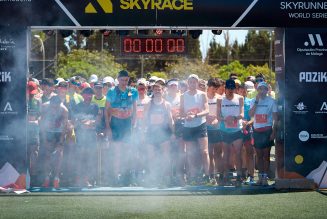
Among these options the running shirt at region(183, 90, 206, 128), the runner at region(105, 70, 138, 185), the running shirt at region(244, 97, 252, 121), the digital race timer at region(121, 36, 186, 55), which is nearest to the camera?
the digital race timer at region(121, 36, 186, 55)

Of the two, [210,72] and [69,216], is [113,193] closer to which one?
[69,216]

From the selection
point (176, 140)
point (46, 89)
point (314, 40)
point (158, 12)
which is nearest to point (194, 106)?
point (176, 140)

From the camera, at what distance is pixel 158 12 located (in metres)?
14.8

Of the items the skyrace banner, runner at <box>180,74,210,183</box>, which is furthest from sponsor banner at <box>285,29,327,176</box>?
runner at <box>180,74,210,183</box>

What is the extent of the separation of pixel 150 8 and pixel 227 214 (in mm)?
4705

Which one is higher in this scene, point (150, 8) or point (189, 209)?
point (150, 8)

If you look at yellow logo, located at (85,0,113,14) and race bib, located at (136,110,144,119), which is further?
race bib, located at (136,110,144,119)

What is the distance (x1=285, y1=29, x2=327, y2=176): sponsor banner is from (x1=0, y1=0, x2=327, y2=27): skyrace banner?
444 mm

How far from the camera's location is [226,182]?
15.6 meters

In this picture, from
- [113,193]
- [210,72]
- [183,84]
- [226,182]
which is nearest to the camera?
[113,193]

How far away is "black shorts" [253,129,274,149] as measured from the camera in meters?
15.6

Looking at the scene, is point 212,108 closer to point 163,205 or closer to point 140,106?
point 140,106

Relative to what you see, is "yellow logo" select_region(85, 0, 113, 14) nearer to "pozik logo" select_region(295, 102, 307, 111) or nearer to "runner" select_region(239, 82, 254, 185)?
"runner" select_region(239, 82, 254, 185)

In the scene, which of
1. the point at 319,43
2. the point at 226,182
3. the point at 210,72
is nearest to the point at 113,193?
the point at 226,182
